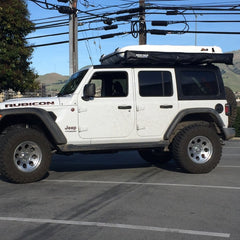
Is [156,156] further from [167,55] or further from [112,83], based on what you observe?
[167,55]

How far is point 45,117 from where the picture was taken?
6652mm

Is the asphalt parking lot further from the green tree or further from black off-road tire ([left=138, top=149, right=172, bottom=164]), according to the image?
the green tree

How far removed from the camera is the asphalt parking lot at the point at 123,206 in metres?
4.14

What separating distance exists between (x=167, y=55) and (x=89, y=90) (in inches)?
71.2

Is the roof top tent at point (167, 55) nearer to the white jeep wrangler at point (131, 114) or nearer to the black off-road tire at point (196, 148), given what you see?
the white jeep wrangler at point (131, 114)

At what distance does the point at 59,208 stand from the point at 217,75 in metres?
4.80

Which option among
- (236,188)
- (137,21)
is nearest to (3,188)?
(236,188)

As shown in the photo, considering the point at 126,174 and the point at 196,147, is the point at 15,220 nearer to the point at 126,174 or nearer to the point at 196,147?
the point at 126,174

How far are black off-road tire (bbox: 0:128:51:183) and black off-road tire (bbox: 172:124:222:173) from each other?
8.69ft

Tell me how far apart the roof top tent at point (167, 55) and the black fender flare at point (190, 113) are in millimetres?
1022

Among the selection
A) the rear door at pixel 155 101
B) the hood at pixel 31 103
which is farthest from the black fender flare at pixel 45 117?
the rear door at pixel 155 101

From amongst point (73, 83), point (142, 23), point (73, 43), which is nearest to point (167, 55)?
point (73, 83)

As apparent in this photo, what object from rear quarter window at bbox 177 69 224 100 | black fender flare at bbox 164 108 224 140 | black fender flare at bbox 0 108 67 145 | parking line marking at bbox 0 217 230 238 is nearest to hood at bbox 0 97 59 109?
black fender flare at bbox 0 108 67 145

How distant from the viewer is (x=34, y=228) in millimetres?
4270
